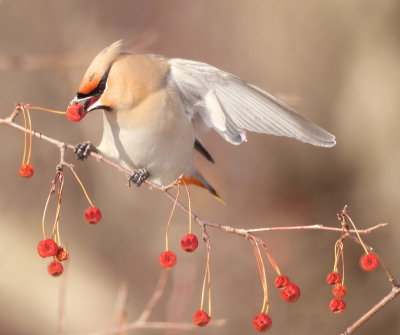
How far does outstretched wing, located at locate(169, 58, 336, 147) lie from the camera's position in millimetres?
2754

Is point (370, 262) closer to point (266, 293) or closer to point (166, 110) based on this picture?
→ point (266, 293)

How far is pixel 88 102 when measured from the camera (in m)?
2.71

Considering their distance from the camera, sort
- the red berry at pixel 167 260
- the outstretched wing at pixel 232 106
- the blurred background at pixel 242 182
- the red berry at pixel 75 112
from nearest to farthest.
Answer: the red berry at pixel 167 260
the red berry at pixel 75 112
the outstretched wing at pixel 232 106
the blurred background at pixel 242 182

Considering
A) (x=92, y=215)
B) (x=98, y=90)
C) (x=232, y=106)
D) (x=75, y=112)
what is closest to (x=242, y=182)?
(x=232, y=106)

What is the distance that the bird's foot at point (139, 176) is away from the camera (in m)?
3.04

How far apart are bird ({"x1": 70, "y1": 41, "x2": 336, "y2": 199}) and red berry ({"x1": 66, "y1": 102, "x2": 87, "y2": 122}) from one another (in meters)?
0.16

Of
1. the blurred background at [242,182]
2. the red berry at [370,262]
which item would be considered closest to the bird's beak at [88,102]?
the red berry at [370,262]

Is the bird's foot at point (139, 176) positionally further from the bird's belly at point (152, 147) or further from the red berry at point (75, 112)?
the red berry at point (75, 112)

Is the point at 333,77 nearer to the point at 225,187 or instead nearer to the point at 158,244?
the point at 225,187

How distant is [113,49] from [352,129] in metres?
2.89

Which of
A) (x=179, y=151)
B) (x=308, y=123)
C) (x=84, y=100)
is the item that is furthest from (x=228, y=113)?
(x=84, y=100)

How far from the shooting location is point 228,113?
10.2 feet

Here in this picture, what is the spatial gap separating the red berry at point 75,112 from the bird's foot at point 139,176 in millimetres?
565

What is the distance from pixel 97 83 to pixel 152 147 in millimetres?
464
